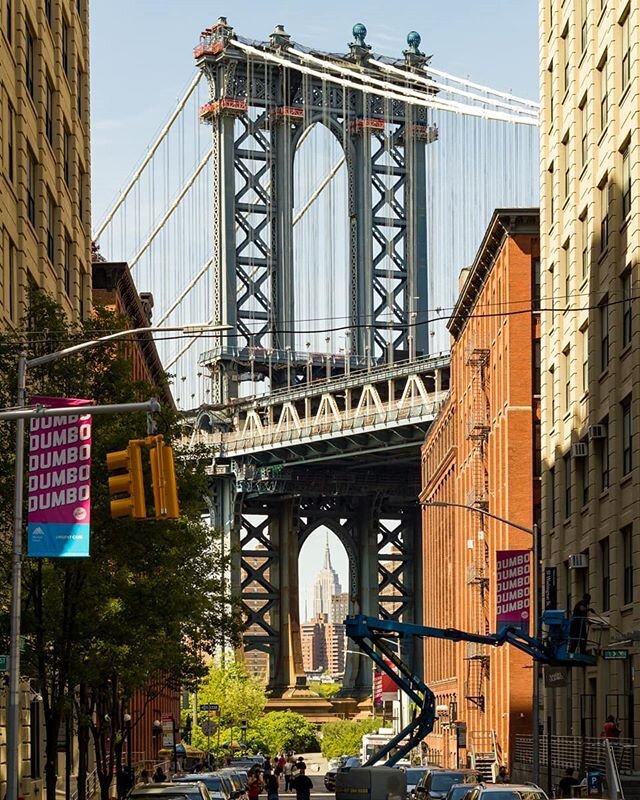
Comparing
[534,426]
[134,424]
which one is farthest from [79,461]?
[534,426]

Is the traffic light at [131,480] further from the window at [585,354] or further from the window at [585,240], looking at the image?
the window at [585,240]

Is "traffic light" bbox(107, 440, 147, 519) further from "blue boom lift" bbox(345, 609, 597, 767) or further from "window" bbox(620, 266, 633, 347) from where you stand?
"window" bbox(620, 266, 633, 347)

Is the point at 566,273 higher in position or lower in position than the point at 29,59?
lower

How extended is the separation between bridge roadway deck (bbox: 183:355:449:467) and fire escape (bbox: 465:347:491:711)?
110 feet

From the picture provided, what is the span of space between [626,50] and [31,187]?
16221mm

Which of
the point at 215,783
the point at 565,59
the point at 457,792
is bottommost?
the point at 215,783

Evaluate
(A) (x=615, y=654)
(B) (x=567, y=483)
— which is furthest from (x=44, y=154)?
→ (A) (x=615, y=654)

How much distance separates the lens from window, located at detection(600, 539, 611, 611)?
49812mm

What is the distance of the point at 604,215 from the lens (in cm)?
5112

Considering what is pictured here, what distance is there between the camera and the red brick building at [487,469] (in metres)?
78.6

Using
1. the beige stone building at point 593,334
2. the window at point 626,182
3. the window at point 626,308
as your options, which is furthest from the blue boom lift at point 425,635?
the window at point 626,182

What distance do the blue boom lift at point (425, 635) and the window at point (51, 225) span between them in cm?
1425

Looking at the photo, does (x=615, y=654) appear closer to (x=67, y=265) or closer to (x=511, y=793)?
(x=511, y=793)

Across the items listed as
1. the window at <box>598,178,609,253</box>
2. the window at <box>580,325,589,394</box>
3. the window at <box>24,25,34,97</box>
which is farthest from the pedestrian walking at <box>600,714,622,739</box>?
the window at <box>24,25,34,97</box>
